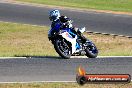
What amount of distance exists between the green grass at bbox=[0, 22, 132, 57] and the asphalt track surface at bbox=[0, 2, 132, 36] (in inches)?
57.7

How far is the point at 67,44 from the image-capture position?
1492 centimetres

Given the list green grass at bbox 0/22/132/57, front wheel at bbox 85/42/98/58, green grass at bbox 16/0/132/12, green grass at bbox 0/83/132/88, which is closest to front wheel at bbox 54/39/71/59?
front wheel at bbox 85/42/98/58

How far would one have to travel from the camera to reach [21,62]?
1347 centimetres

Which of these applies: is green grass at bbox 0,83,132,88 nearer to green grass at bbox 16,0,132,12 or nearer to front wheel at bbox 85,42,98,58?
front wheel at bbox 85,42,98,58

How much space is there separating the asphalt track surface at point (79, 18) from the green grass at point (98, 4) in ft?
7.58

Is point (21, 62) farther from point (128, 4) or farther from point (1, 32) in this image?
point (128, 4)

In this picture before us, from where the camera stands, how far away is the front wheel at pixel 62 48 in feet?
47.3

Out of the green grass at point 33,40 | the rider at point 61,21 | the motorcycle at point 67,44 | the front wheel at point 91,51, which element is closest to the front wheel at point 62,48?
the motorcycle at point 67,44

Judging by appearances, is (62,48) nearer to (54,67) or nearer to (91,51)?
(91,51)

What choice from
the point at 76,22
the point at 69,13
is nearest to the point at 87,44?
the point at 76,22

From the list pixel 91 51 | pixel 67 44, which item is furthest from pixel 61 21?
pixel 91 51

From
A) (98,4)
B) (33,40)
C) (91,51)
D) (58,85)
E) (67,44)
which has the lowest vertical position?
(98,4)

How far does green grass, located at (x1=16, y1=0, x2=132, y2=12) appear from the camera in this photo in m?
34.2

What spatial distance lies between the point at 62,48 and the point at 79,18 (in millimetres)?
15434
